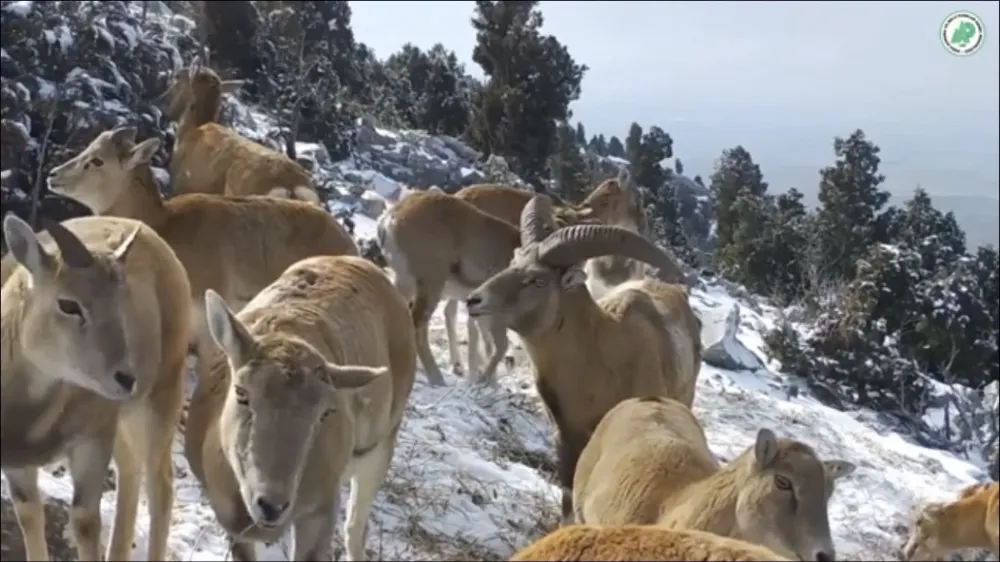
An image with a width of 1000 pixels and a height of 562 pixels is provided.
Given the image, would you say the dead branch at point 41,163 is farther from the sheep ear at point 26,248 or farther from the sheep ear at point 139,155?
the sheep ear at point 26,248

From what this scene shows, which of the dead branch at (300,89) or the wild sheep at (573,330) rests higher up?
the dead branch at (300,89)

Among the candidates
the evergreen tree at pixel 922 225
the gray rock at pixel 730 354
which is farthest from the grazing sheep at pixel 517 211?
the evergreen tree at pixel 922 225

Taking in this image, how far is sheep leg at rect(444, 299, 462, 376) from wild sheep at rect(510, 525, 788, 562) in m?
9.22

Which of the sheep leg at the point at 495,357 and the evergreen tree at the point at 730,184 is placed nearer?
the sheep leg at the point at 495,357

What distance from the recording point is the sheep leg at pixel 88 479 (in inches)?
202

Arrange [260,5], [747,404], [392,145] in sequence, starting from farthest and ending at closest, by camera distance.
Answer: [260,5] → [392,145] → [747,404]

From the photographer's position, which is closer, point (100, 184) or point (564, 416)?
point (564, 416)

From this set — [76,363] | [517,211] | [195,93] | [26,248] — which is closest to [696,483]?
[76,363]

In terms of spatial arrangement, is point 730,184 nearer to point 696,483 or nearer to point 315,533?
point 696,483

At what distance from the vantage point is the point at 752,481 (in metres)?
5.75

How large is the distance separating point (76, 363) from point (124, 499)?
1.07 meters

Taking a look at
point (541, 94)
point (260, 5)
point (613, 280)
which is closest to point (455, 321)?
point (613, 280)

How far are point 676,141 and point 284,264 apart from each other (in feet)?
108

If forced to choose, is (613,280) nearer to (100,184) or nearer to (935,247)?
(100,184)
